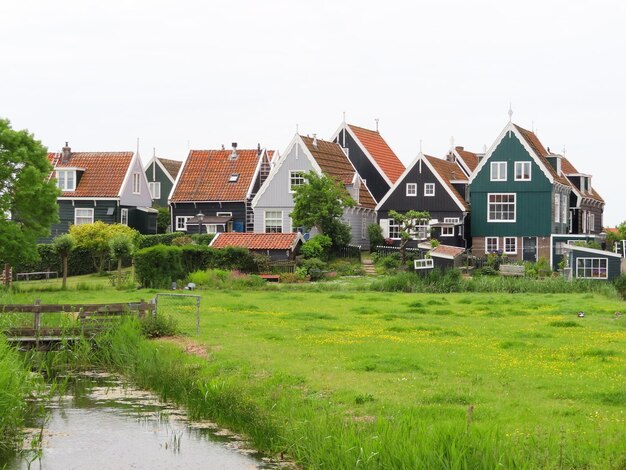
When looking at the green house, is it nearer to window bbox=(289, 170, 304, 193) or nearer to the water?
window bbox=(289, 170, 304, 193)

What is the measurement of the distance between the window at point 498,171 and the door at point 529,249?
4190 mm

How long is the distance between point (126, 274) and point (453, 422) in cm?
4536

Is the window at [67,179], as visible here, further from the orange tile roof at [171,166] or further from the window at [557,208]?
the window at [557,208]

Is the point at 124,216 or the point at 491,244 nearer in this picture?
the point at 491,244

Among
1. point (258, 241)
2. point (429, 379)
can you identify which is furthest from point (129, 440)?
point (258, 241)

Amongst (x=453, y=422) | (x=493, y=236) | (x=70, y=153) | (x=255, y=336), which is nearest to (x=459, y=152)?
(x=493, y=236)

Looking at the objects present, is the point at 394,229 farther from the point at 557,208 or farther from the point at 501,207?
the point at 557,208

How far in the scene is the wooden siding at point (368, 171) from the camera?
243 feet

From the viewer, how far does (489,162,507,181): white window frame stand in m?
65.8

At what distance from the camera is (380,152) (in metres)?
76.8

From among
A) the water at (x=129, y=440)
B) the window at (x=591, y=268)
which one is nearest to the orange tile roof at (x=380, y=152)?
the window at (x=591, y=268)

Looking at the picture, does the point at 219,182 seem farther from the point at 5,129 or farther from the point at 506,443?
the point at 506,443

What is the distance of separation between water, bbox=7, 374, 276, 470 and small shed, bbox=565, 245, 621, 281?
38562 mm

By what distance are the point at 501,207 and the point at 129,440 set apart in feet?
166
